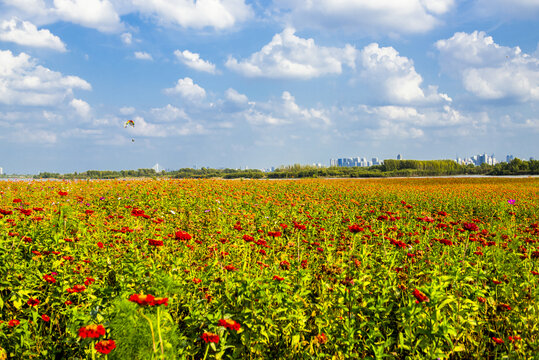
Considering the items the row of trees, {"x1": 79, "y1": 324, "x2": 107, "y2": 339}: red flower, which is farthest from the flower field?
the row of trees

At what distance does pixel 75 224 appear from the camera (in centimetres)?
492

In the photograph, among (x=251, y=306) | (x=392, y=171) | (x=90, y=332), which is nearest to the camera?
(x=90, y=332)

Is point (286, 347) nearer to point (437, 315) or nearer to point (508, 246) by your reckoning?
point (437, 315)

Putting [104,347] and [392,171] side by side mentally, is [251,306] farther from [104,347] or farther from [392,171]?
[392,171]

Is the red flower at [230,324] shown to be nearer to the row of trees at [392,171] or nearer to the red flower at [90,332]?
the red flower at [90,332]

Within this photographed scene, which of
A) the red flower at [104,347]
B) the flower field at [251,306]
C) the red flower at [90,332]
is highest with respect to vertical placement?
the red flower at [90,332]

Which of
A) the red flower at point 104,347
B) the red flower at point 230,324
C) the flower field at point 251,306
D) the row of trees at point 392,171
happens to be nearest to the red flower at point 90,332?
the flower field at point 251,306

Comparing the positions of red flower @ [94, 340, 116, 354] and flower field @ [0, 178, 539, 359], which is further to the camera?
flower field @ [0, 178, 539, 359]

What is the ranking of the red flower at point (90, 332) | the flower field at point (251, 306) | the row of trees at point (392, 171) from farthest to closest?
the row of trees at point (392, 171)
the flower field at point (251, 306)
the red flower at point (90, 332)

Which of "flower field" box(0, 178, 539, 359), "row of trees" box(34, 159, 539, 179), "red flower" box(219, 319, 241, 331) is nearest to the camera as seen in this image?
"red flower" box(219, 319, 241, 331)

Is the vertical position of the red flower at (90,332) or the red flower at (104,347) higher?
the red flower at (90,332)

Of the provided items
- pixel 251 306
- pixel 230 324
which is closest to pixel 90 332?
pixel 230 324

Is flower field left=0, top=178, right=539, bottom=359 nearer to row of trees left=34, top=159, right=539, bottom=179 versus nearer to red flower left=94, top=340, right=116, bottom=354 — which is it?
red flower left=94, top=340, right=116, bottom=354

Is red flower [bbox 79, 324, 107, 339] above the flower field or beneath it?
above
